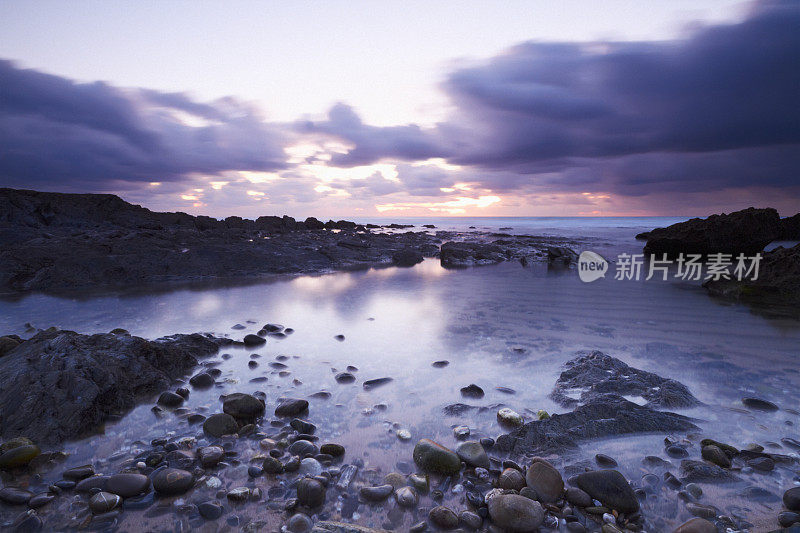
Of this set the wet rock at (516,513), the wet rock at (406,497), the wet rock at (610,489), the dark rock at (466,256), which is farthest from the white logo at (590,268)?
the wet rock at (406,497)

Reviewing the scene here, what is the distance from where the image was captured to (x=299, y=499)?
2.22m

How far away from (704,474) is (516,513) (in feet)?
4.71

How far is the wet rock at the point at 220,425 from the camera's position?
9.74 feet

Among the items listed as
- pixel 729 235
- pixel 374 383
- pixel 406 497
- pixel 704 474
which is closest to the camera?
pixel 406 497

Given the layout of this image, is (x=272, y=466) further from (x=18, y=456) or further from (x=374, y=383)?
(x=18, y=456)

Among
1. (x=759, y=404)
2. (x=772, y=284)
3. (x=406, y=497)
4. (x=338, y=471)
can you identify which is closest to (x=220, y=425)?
(x=338, y=471)

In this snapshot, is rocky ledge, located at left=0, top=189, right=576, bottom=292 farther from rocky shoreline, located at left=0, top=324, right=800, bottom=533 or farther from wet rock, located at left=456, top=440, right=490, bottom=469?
wet rock, located at left=456, top=440, right=490, bottom=469

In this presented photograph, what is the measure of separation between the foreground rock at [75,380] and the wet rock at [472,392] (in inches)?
122

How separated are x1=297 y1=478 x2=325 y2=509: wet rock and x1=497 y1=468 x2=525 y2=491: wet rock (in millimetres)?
1139

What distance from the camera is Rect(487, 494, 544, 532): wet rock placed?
6.58 feet

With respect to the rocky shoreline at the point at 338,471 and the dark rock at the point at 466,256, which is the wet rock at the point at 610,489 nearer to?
the rocky shoreline at the point at 338,471

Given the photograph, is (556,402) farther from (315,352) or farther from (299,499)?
(315,352)

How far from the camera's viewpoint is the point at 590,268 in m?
14.1

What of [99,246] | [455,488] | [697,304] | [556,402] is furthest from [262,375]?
[99,246]
